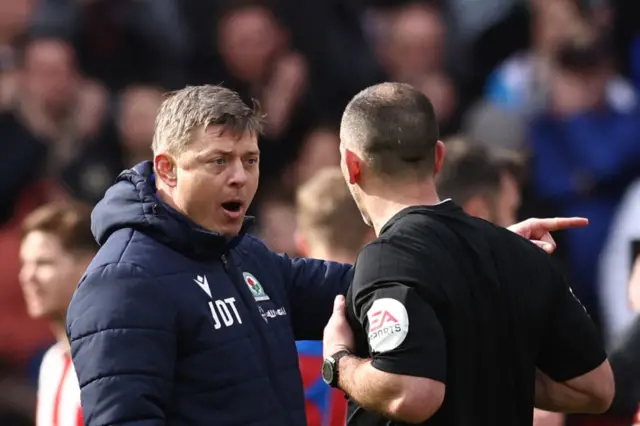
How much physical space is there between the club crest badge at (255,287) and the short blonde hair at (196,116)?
0.42 m

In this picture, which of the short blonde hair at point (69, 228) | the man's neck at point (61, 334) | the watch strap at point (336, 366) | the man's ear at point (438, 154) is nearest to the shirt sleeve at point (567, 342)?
the man's ear at point (438, 154)

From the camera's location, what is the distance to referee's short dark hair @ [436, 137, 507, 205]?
463cm

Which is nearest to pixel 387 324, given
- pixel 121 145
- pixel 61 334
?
pixel 61 334

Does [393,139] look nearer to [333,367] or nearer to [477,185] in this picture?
[333,367]

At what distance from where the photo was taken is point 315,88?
24.7ft

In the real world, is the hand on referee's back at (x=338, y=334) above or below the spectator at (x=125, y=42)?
below

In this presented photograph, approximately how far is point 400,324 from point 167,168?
2.75ft

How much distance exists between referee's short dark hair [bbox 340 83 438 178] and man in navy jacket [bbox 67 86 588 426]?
0.35m

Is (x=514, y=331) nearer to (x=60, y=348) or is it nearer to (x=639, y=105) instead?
(x=60, y=348)

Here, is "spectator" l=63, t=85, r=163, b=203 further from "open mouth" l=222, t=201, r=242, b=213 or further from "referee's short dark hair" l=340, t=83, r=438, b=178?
"referee's short dark hair" l=340, t=83, r=438, b=178

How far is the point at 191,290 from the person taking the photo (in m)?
3.28

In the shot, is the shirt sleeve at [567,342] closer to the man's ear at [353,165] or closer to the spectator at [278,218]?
the man's ear at [353,165]

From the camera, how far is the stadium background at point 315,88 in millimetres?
7078

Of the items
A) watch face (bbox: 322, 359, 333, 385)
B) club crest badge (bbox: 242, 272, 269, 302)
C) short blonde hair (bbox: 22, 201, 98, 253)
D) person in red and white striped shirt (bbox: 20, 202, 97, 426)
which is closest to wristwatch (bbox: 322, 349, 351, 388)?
watch face (bbox: 322, 359, 333, 385)
